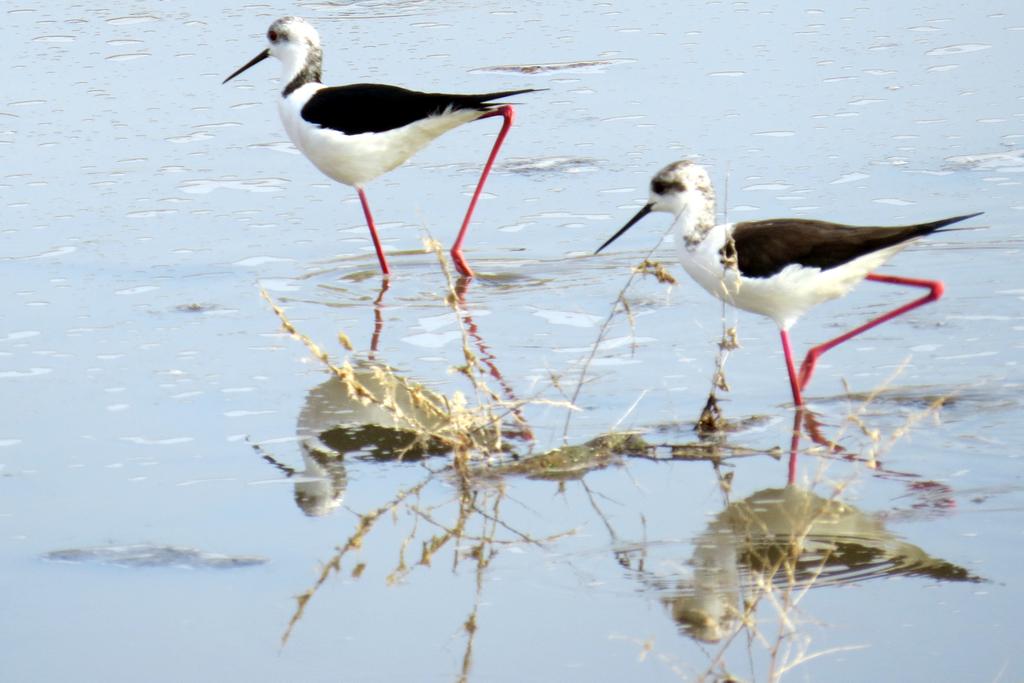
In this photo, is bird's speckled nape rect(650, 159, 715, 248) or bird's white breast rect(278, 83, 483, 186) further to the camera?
bird's white breast rect(278, 83, 483, 186)

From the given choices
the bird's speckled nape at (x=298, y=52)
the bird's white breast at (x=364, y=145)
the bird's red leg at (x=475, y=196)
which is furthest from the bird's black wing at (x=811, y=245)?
the bird's speckled nape at (x=298, y=52)

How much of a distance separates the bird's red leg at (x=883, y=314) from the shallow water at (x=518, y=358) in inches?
4.2

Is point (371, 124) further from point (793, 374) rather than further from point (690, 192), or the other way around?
point (793, 374)

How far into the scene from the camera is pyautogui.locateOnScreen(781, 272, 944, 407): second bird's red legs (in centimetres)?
505

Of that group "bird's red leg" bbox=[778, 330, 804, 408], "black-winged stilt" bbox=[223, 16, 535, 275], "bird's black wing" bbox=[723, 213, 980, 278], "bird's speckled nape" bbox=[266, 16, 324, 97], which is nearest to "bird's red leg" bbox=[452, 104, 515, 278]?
"black-winged stilt" bbox=[223, 16, 535, 275]

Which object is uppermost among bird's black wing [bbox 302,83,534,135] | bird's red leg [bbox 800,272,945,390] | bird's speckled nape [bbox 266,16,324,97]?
bird's speckled nape [bbox 266,16,324,97]

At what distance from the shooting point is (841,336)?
538 cm

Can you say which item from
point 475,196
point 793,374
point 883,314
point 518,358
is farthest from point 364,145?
point 793,374

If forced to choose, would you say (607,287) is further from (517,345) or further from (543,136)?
(543,136)

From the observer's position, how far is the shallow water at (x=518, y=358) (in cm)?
351

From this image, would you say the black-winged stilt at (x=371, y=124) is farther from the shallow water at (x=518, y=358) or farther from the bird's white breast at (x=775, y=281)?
the bird's white breast at (x=775, y=281)

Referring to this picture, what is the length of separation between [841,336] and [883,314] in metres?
0.43

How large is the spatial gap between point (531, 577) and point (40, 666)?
1097 mm

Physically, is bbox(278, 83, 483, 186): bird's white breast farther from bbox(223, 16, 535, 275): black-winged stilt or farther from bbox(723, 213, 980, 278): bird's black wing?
bbox(723, 213, 980, 278): bird's black wing
